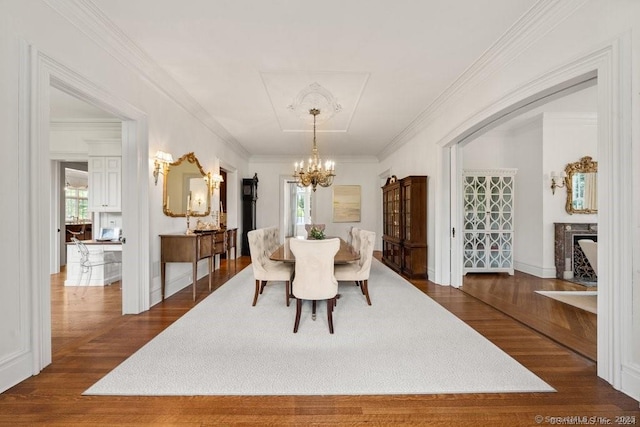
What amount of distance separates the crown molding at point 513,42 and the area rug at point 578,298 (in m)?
2.89

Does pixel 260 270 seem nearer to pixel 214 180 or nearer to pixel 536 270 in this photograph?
pixel 214 180

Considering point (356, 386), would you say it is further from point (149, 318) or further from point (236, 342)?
point (149, 318)

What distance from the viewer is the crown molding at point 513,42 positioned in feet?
7.64

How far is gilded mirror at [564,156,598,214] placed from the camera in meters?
5.25

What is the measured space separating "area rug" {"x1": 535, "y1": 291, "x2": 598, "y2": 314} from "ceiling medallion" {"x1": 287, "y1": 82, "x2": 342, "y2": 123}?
394cm

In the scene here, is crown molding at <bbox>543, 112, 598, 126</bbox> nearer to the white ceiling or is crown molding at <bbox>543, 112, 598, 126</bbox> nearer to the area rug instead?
the white ceiling

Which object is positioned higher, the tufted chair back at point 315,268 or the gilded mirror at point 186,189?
the gilded mirror at point 186,189

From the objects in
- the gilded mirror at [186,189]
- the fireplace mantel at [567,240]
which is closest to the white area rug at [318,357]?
the gilded mirror at [186,189]

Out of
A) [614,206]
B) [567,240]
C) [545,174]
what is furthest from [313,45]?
[567,240]

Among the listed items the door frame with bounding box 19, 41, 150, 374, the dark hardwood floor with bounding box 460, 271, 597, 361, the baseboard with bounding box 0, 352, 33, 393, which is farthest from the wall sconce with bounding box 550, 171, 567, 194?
the baseboard with bounding box 0, 352, 33, 393

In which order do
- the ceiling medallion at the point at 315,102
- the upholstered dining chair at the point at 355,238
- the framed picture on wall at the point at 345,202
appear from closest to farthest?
the ceiling medallion at the point at 315,102, the upholstered dining chair at the point at 355,238, the framed picture on wall at the point at 345,202

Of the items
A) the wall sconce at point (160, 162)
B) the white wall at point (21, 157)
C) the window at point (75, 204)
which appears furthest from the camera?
the window at point (75, 204)

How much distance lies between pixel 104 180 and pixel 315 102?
12.0 feet

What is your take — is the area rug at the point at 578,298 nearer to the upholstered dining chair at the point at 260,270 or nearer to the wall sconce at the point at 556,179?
the wall sconce at the point at 556,179
